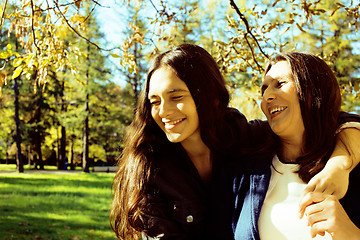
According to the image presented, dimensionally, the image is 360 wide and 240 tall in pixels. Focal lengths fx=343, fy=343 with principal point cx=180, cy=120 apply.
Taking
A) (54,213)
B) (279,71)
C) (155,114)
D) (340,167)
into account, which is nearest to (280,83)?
(279,71)

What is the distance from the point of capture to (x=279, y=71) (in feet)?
6.56

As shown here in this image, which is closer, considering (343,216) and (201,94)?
(343,216)

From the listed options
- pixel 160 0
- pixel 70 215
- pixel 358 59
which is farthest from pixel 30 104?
A: pixel 160 0

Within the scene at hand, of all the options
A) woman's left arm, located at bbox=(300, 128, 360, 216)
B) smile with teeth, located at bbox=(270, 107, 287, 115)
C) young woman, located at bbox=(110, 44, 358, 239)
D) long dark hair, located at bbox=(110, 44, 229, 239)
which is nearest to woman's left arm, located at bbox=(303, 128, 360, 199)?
woman's left arm, located at bbox=(300, 128, 360, 216)

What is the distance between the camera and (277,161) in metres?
2.05

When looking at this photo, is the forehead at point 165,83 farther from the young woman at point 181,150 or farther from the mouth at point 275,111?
the mouth at point 275,111

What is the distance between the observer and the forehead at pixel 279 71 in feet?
6.40

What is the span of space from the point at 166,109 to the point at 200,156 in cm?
50

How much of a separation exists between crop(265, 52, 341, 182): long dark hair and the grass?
5.68m

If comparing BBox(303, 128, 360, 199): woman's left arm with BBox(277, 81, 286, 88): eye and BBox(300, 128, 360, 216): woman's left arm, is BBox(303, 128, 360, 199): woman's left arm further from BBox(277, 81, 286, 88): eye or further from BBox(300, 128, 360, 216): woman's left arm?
BBox(277, 81, 286, 88): eye

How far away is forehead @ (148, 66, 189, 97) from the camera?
2.13m

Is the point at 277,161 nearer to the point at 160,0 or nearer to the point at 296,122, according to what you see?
the point at 296,122

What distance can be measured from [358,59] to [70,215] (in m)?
11.9

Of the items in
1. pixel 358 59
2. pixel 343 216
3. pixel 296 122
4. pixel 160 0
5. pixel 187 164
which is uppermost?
pixel 358 59
